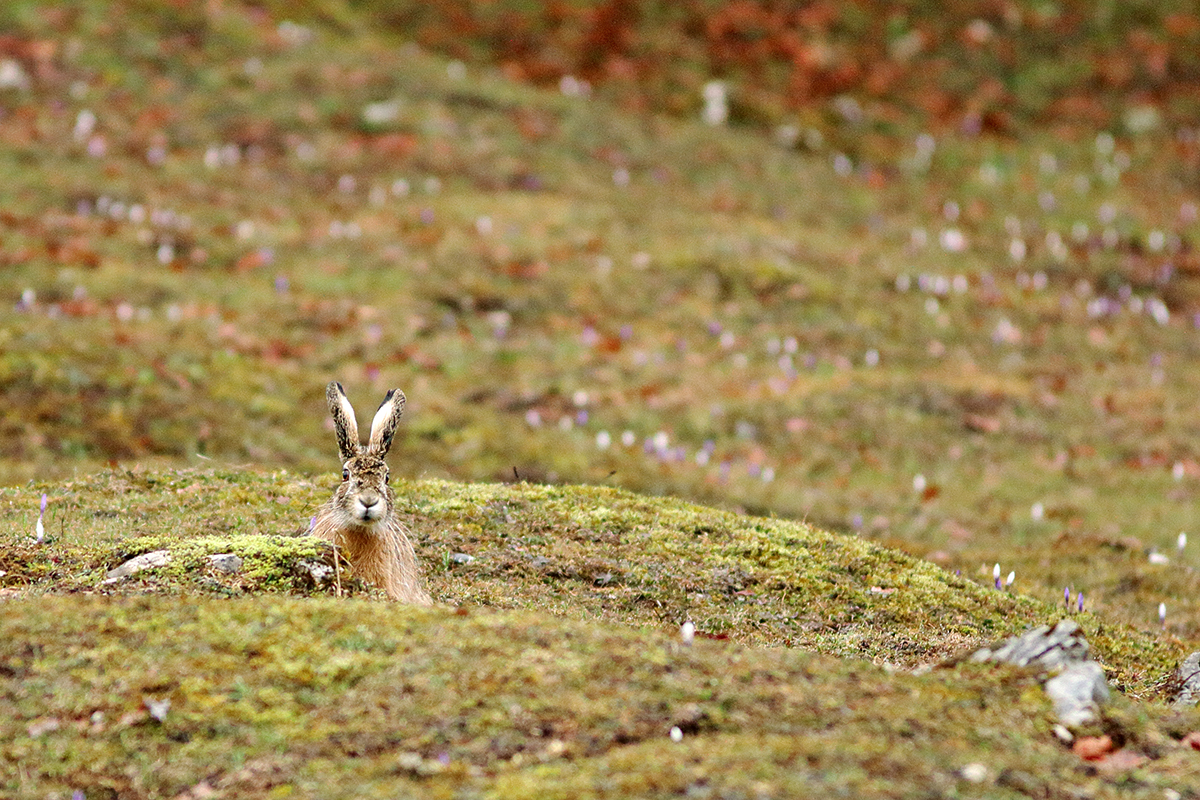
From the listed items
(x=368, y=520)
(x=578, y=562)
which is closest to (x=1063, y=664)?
(x=368, y=520)

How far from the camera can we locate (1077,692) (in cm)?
761

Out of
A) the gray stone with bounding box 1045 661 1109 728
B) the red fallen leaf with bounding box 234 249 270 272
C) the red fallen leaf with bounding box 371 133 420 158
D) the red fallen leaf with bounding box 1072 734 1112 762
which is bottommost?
the red fallen leaf with bounding box 1072 734 1112 762

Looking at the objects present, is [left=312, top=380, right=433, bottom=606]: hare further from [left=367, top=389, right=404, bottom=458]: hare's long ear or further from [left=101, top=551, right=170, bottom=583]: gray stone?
[left=101, top=551, right=170, bottom=583]: gray stone

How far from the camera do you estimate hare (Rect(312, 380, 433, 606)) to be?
29.1 ft

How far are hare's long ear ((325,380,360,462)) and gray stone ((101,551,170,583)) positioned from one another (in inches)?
54.3

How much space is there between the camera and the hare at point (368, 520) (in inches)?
349

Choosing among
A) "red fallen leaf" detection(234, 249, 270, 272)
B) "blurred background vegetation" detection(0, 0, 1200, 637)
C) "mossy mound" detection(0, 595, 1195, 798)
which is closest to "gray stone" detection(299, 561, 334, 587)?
"mossy mound" detection(0, 595, 1195, 798)

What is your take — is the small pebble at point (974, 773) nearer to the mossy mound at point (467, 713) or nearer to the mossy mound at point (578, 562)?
the mossy mound at point (467, 713)

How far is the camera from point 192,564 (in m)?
9.12

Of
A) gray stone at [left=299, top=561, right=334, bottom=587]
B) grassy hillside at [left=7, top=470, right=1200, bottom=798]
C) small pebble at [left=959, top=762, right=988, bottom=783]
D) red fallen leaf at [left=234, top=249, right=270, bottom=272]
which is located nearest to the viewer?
small pebble at [left=959, top=762, right=988, bottom=783]

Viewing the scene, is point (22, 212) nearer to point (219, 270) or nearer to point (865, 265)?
point (219, 270)

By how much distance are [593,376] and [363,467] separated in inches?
461

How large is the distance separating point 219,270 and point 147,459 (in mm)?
7471

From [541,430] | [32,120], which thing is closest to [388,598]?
[541,430]
